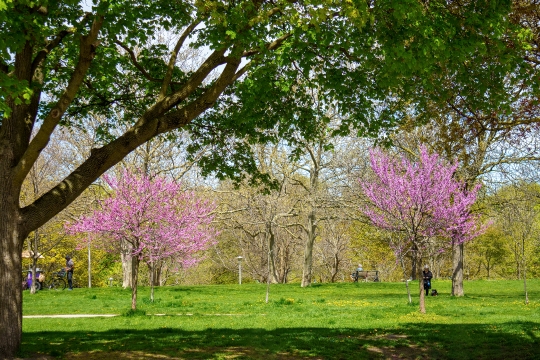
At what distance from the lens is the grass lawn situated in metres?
10.4

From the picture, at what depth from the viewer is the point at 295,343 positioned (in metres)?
11.2

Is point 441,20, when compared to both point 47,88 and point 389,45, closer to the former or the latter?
point 389,45

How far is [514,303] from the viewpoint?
20578 millimetres

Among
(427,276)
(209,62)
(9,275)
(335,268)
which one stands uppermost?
(209,62)

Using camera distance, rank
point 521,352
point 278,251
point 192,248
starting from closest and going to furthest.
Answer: point 521,352 → point 192,248 → point 278,251

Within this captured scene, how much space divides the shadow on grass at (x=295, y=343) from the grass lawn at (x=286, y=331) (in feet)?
0.06

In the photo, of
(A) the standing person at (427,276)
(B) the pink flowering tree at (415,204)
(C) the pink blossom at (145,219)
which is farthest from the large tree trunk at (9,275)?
(A) the standing person at (427,276)

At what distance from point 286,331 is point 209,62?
6.54 meters

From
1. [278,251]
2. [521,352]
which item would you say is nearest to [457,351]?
[521,352]

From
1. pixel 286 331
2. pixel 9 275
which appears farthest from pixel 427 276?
pixel 9 275

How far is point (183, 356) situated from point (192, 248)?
13.6m

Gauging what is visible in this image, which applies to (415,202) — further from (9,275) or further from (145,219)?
(9,275)

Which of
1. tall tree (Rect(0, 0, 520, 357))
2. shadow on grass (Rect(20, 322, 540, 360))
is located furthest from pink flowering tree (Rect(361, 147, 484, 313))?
tall tree (Rect(0, 0, 520, 357))

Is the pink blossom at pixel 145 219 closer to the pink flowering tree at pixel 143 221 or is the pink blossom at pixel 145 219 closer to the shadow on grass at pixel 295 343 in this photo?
the pink flowering tree at pixel 143 221
